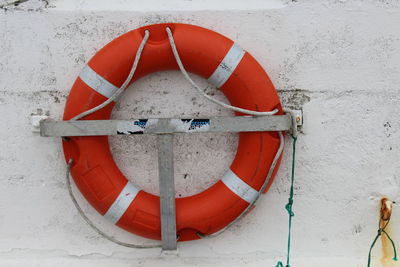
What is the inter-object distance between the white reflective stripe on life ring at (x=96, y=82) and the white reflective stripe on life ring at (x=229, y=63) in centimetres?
36

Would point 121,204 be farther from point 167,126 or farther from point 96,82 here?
point 96,82

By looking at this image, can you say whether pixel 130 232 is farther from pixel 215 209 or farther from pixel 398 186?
pixel 398 186

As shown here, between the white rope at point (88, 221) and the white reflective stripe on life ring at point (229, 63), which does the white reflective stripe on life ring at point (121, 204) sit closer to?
the white rope at point (88, 221)

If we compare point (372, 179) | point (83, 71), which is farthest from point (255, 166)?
point (83, 71)

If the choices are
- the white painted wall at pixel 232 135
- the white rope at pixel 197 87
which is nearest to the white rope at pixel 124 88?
the white rope at pixel 197 87

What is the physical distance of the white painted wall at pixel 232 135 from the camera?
4.74 ft

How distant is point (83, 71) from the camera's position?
4.52 feet

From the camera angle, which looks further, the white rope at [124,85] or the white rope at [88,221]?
the white rope at [88,221]

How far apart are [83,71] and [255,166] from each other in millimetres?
660

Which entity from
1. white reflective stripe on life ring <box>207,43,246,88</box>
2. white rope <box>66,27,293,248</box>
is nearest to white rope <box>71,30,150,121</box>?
white rope <box>66,27,293,248</box>

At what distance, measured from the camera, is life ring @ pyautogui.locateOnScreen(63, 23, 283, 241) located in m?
1.36

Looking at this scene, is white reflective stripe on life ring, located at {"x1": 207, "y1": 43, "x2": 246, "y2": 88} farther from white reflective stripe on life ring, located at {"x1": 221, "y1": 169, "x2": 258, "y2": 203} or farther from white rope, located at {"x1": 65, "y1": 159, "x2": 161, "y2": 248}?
white rope, located at {"x1": 65, "y1": 159, "x2": 161, "y2": 248}

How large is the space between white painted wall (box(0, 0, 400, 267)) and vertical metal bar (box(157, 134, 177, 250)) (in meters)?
0.12

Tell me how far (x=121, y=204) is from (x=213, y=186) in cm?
33
